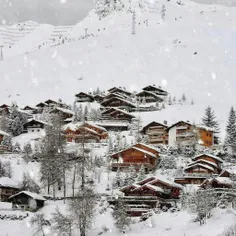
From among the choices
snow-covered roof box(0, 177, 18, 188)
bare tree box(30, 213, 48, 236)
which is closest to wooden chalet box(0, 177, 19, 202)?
snow-covered roof box(0, 177, 18, 188)

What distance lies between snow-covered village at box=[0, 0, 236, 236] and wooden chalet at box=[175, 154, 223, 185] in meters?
0.12

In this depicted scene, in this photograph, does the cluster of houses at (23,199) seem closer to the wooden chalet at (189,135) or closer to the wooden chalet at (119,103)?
the wooden chalet at (189,135)

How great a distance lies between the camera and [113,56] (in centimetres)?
13238

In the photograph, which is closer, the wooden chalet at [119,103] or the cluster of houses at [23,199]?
the cluster of houses at [23,199]

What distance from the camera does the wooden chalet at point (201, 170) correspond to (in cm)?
5819

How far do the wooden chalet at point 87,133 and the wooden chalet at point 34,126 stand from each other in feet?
19.7

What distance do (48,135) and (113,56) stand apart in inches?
2876

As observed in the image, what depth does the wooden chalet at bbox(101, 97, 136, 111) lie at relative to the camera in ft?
313

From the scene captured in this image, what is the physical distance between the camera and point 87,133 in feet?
241

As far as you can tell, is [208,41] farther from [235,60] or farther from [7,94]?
[7,94]

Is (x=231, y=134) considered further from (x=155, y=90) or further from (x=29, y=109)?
(x=29, y=109)

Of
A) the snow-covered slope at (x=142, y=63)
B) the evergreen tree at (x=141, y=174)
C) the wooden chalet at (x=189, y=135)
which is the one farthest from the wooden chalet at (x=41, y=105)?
the evergreen tree at (x=141, y=174)

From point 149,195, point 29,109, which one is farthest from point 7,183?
point 29,109

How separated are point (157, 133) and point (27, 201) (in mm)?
26501
